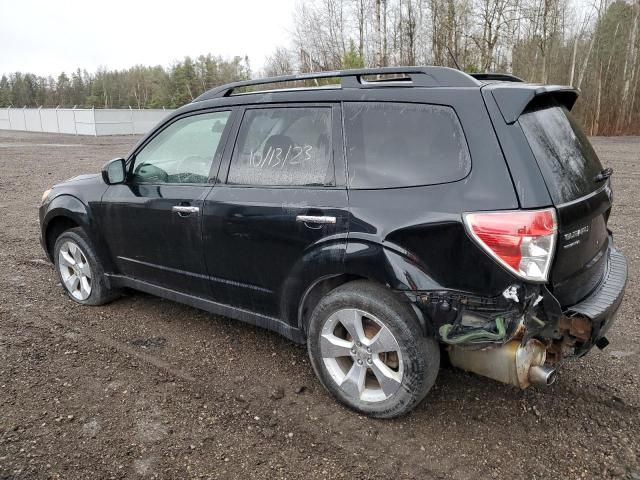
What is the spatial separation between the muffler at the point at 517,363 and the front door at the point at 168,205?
1.97 m

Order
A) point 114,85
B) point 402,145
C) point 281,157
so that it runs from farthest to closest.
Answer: point 114,85, point 281,157, point 402,145

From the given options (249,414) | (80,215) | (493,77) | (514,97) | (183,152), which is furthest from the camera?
(80,215)

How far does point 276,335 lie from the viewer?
13.3 ft

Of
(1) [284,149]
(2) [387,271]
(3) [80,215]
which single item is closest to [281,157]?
(1) [284,149]

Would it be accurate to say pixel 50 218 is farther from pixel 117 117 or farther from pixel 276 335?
pixel 117 117

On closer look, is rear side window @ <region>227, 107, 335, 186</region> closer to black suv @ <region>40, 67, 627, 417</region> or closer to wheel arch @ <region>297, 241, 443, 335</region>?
black suv @ <region>40, 67, 627, 417</region>

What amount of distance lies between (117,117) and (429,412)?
38.3 metres

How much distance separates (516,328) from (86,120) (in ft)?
126

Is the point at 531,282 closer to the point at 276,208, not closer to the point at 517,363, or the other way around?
the point at 517,363

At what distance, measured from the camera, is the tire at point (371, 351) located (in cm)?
270

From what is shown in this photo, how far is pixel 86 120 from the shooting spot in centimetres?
3572

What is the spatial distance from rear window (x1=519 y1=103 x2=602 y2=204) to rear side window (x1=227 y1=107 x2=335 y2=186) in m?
1.10

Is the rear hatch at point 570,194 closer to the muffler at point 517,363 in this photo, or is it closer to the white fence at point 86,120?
the muffler at point 517,363

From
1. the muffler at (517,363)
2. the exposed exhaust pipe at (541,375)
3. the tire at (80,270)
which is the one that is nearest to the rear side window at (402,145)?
the muffler at (517,363)
